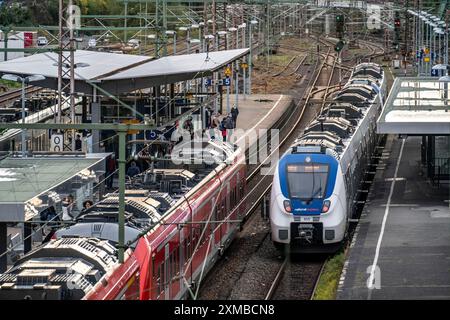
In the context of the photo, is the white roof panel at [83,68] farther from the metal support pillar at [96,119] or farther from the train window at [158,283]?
the train window at [158,283]

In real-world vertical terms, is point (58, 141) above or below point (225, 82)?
below

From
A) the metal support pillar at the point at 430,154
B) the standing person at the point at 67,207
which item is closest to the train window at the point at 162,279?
the standing person at the point at 67,207

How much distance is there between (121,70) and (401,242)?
12.4m

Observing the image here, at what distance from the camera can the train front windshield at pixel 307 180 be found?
2345cm

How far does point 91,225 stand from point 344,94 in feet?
65.8

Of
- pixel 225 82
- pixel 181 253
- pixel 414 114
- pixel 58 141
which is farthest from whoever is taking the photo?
pixel 225 82

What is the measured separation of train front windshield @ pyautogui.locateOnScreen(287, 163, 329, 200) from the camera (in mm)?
23453

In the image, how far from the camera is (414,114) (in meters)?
29.8

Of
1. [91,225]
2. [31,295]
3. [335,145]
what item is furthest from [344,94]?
[31,295]

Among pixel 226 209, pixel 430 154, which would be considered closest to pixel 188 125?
pixel 430 154

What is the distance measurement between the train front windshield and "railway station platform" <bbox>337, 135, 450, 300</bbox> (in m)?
1.40

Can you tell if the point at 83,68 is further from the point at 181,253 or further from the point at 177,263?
the point at 177,263

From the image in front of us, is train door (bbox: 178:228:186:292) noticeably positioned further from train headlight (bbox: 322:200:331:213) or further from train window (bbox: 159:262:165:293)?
train headlight (bbox: 322:200:331:213)

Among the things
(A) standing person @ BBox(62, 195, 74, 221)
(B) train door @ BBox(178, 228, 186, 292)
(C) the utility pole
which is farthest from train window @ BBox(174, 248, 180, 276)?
(C) the utility pole
